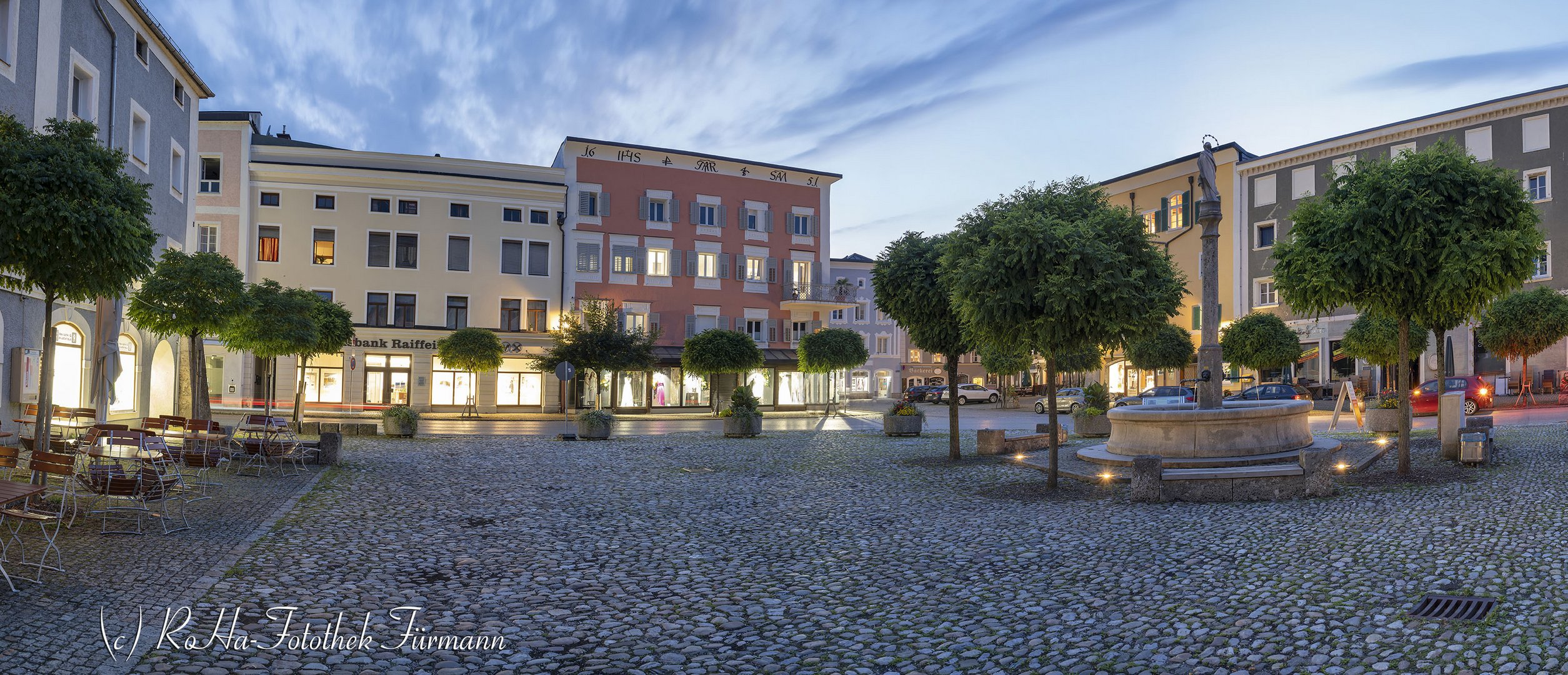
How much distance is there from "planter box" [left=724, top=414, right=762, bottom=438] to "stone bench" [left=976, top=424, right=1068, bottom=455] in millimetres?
8564

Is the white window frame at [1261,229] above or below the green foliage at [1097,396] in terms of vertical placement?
above

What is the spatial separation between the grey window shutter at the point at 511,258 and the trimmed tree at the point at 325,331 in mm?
12864

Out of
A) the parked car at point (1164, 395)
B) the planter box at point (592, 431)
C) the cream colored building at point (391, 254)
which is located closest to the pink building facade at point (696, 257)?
the cream colored building at point (391, 254)

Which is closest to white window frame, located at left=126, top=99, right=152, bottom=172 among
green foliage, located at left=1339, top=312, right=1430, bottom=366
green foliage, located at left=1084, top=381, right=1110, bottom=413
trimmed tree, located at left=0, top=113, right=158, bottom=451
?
trimmed tree, located at left=0, top=113, right=158, bottom=451

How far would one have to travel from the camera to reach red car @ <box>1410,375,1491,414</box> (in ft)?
96.8

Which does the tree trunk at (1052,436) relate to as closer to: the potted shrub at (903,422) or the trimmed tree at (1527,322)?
the potted shrub at (903,422)

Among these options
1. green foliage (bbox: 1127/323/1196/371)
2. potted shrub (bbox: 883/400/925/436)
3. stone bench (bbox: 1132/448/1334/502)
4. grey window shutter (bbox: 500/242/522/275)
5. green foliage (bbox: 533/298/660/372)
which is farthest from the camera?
green foliage (bbox: 1127/323/1196/371)

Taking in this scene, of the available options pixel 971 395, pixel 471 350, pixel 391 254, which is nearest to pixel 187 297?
pixel 471 350

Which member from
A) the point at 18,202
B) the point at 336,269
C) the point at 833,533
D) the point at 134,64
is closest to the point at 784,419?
the point at 336,269

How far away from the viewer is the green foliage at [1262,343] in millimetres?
40562

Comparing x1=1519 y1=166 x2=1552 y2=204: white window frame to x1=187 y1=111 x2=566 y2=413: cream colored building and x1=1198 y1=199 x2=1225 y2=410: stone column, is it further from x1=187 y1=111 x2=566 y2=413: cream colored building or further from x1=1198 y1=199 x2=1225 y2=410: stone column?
x1=187 y1=111 x2=566 y2=413: cream colored building

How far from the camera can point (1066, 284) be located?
12.6 meters

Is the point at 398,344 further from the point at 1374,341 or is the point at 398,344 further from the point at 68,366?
the point at 1374,341

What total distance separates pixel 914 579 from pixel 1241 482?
225 inches
